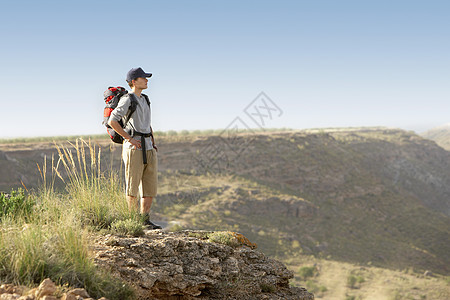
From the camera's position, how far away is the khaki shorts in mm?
4625

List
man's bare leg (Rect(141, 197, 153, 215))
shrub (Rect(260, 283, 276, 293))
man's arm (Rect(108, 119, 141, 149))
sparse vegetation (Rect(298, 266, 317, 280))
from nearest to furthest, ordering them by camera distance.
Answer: man's arm (Rect(108, 119, 141, 149)) < shrub (Rect(260, 283, 276, 293)) < man's bare leg (Rect(141, 197, 153, 215)) < sparse vegetation (Rect(298, 266, 317, 280))

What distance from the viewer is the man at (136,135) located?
4.46 metres

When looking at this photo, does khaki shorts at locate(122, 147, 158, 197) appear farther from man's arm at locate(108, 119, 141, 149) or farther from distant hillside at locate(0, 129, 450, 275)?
distant hillside at locate(0, 129, 450, 275)

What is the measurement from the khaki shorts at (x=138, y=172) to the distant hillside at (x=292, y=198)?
16.5m

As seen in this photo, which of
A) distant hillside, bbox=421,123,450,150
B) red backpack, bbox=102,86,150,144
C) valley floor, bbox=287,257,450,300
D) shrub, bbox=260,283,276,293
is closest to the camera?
red backpack, bbox=102,86,150,144

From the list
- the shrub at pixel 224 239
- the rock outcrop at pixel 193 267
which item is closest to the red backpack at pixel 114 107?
the rock outcrop at pixel 193 267

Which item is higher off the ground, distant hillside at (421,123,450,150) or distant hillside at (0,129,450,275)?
distant hillside at (421,123,450,150)

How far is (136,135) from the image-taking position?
459 centimetres

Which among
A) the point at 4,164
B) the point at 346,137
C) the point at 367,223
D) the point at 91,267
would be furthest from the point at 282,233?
the point at 346,137

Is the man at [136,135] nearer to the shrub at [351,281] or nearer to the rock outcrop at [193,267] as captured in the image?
the rock outcrop at [193,267]

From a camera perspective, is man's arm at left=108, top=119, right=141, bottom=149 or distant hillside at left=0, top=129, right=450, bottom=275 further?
distant hillside at left=0, top=129, right=450, bottom=275

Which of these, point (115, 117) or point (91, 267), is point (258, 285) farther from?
point (115, 117)

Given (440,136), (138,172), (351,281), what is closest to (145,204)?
(138,172)

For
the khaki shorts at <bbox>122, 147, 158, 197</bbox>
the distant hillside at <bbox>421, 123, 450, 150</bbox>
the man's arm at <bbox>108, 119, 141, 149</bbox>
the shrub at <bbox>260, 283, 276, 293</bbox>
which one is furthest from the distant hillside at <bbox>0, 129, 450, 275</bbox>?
the distant hillside at <bbox>421, 123, 450, 150</bbox>
